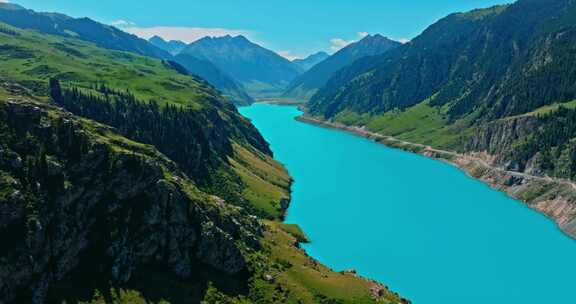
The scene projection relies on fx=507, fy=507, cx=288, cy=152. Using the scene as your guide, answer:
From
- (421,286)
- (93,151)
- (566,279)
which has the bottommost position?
(421,286)

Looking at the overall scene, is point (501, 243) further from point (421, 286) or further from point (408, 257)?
point (421, 286)

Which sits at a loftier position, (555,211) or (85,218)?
(555,211)

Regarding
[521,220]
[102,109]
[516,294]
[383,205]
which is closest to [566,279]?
[516,294]

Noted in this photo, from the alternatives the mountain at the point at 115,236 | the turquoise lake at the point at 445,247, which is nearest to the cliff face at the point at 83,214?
the mountain at the point at 115,236

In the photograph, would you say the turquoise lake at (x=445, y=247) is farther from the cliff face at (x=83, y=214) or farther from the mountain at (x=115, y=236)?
the cliff face at (x=83, y=214)

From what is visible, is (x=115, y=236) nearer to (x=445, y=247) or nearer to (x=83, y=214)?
(x=83, y=214)

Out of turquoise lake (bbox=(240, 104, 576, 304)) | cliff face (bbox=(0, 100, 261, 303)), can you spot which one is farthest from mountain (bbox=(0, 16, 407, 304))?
turquoise lake (bbox=(240, 104, 576, 304))

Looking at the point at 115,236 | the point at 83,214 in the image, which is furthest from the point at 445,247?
the point at 83,214

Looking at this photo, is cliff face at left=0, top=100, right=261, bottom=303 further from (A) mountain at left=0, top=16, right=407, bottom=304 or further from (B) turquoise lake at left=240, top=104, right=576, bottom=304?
(B) turquoise lake at left=240, top=104, right=576, bottom=304
